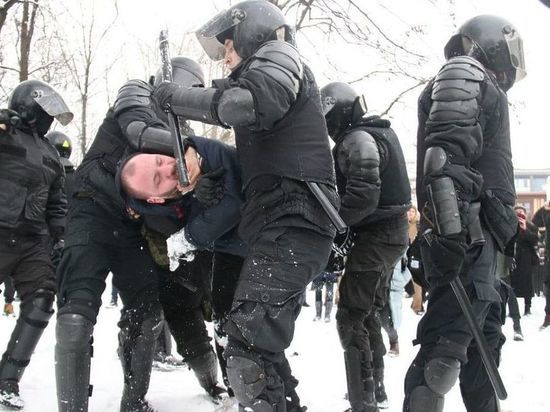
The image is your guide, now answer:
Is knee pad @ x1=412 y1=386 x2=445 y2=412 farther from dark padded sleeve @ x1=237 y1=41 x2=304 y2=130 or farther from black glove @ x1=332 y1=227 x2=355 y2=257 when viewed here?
dark padded sleeve @ x1=237 y1=41 x2=304 y2=130

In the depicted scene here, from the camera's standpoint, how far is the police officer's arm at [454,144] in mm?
2691

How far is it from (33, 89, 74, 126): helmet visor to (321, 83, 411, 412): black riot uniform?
1.83 metres

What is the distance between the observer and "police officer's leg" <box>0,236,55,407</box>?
360 cm

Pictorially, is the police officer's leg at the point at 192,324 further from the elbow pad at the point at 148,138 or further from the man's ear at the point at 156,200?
the elbow pad at the point at 148,138

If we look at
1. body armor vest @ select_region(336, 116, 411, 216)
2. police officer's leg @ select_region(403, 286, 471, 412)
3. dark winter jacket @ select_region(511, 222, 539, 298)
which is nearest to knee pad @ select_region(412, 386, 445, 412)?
police officer's leg @ select_region(403, 286, 471, 412)

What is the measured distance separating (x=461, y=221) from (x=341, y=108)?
5.22 feet

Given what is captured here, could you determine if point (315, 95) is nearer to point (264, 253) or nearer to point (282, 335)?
point (264, 253)

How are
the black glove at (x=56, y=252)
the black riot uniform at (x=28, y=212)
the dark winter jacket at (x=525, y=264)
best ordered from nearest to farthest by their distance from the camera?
the black riot uniform at (x=28, y=212) → the black glove at (x=56, y=252) → the dark winter jacket at (x=525, y=264)

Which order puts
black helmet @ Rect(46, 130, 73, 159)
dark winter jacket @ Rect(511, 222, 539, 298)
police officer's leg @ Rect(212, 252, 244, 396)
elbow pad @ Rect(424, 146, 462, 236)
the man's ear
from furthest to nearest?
dark winter jacket @ Rect(511, 222, 539, 298), black helmet @ Rect(46, 130, 73, 159), police officer's leg @ Rect(212, 252, 244, 396), the man's ear, elbow pad @ Rect(424, 146, 462, 236)

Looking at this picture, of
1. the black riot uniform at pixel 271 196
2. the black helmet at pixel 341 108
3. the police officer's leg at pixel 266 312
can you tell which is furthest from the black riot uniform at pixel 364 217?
the police officer's leg at pixel 266 312

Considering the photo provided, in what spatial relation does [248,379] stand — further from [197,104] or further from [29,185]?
[29,185]

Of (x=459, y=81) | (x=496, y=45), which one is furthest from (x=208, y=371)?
(x=496, y=45)

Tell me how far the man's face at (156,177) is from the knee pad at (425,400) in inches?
56.3

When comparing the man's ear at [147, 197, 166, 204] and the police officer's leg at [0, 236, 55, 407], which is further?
the police officer's leg at [0, 236, 55, 407]
